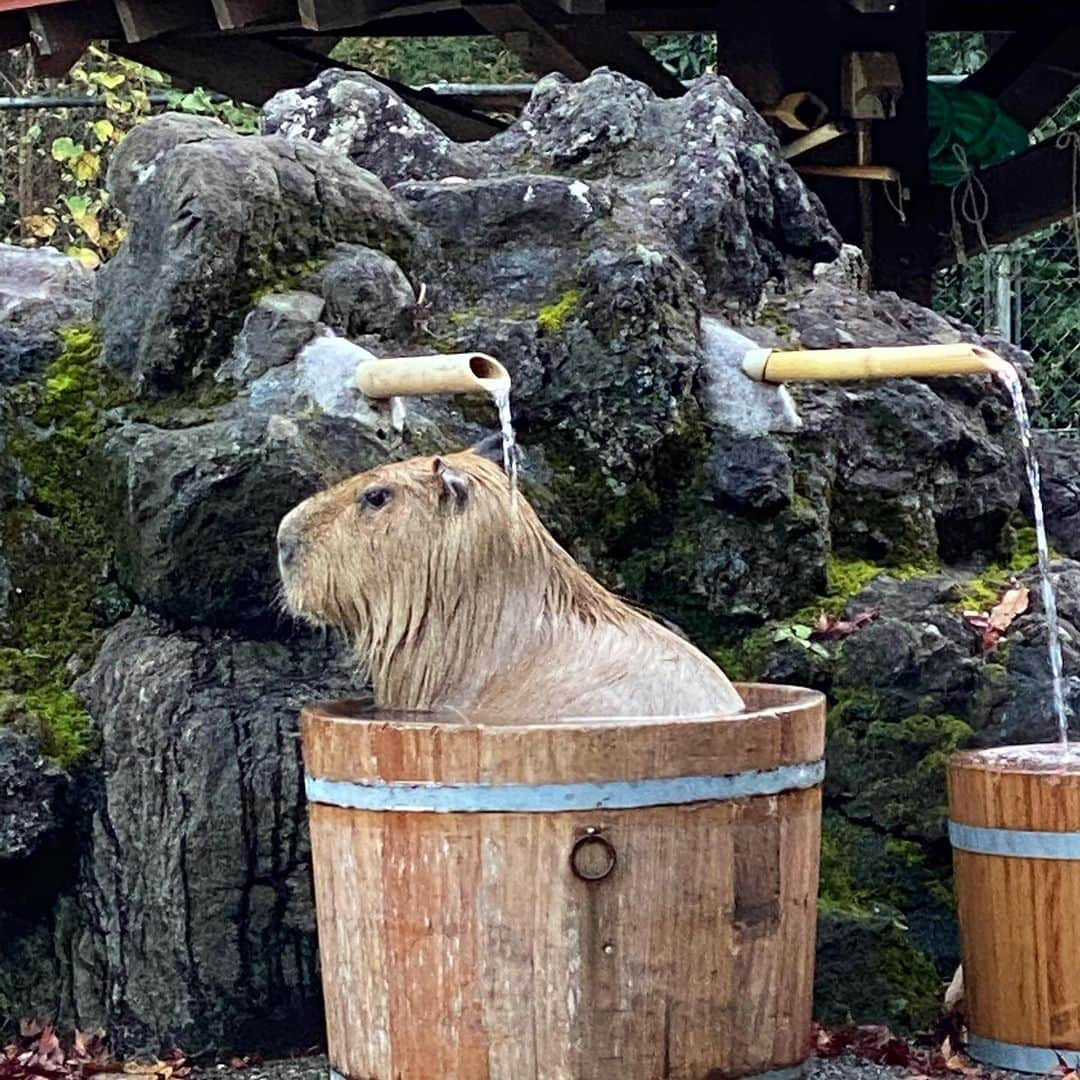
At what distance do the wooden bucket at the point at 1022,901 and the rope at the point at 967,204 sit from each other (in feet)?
12.8

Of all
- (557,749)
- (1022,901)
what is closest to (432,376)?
(557,749)

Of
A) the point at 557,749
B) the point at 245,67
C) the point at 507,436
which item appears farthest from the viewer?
the point at 245,67

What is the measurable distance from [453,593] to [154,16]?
3828 mm

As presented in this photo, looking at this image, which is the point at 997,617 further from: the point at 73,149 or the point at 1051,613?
the point at 73,149

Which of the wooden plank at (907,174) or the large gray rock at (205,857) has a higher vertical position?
the wooden plank at (907,174)

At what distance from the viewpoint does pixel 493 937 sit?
10.0ft

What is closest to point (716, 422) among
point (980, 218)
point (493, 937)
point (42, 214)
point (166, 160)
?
point (166, 160)

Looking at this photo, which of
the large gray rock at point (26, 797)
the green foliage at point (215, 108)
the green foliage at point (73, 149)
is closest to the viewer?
the large gray rock at point (26, 797)

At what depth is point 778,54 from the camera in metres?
6.74

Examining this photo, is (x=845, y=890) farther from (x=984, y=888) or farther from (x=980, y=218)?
(x=980, y=218)

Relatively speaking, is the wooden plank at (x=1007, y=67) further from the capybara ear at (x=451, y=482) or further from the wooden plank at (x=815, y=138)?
the capybara ear at (x=451, y=482)

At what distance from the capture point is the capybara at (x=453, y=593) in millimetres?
3434

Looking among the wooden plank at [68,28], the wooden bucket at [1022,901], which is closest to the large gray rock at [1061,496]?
the wooden bucket at [1022,901]

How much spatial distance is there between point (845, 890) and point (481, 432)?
4.26 ft
